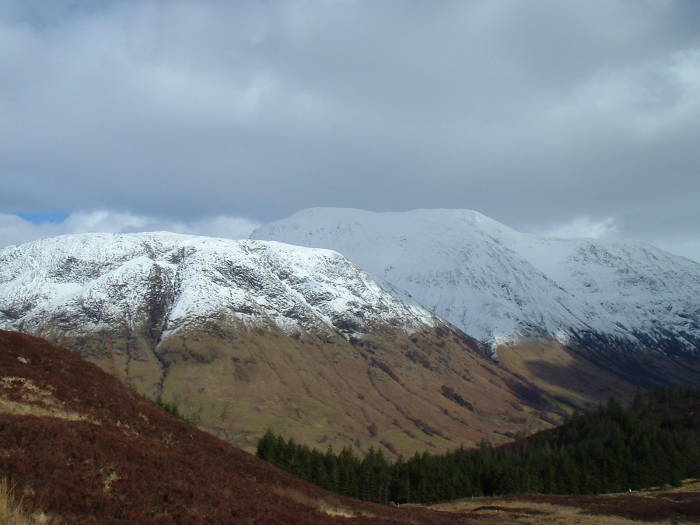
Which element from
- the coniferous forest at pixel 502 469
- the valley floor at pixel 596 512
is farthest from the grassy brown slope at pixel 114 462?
the coniferous forest at pixel 502 469

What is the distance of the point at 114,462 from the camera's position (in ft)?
81.9

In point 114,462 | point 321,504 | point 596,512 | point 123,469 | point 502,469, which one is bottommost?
point 502,469

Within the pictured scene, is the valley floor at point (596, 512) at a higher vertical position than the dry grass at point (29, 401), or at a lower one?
lower

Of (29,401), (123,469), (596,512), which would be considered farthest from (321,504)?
(596,512)

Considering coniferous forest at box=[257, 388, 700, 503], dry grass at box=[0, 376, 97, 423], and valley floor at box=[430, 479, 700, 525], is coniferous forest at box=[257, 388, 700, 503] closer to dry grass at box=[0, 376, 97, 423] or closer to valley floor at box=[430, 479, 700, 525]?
valley floor at box=[430, 479, 700, 525]

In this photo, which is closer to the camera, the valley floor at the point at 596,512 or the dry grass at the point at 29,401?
the dry grass at the point at 29,401

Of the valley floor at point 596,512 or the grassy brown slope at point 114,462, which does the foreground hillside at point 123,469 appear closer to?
the grassy brown slope at point 114,462

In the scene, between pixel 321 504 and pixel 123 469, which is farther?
pixel 321 504

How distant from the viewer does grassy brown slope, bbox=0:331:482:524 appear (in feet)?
67.6

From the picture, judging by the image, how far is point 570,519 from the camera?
4741 cm

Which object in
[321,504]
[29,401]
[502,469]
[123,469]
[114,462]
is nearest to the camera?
[123,469]

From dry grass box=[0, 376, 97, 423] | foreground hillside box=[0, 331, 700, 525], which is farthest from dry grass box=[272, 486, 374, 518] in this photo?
dry grass box=[0, 376, 97, 423]

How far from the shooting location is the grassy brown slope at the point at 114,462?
67.6ft

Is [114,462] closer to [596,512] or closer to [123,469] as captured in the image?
[123,469]
